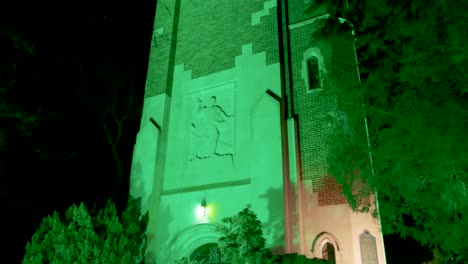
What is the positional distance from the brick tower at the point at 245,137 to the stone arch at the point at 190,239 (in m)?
0.02

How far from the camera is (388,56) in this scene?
813 centimetres

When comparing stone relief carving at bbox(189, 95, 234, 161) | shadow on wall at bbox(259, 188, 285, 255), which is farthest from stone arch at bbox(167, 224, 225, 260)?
stone relief carving at bbox(189, 95, 234, 161)

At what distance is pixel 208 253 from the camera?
10203mm

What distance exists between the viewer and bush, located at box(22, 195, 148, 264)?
870 cm

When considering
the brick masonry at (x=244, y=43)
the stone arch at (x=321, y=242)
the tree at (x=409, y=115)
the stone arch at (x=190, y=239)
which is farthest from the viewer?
the stone arch at (x=190, y=239)

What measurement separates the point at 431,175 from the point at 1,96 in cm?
965

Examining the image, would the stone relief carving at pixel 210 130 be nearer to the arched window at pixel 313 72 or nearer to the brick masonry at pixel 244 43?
the brick masonry at pixel 244 43

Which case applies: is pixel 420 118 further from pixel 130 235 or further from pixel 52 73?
pixel 52 73

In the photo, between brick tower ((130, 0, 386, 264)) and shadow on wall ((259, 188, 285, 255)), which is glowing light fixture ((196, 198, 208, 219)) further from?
shadow on wall ((259, 188, 285, 255))

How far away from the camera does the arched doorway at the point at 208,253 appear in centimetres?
1005

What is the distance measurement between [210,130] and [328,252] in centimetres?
444

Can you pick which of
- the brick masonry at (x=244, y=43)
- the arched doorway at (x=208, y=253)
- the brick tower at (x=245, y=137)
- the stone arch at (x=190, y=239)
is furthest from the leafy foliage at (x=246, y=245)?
the arched doorway at (x=208, y=253)

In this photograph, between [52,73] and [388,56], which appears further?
[52,73]

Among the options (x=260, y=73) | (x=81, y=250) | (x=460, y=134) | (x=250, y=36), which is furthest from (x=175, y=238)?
(x=460, y=134)
